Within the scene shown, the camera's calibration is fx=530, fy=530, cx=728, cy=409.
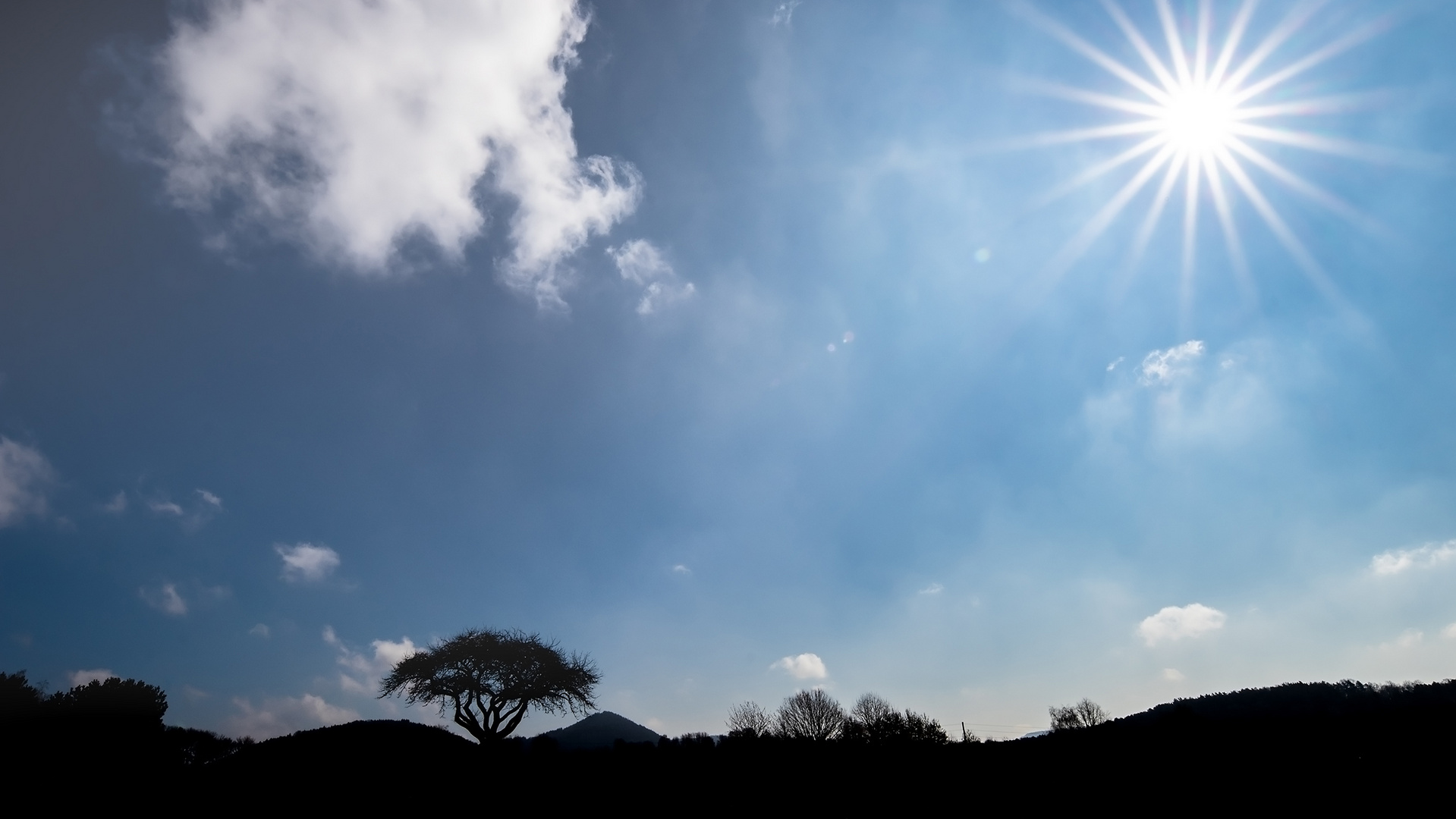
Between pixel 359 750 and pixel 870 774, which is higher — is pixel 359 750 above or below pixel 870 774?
above

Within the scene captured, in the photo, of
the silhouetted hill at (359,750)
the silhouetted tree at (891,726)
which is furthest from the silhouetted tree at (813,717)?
the silhouetted hill at (359,750)

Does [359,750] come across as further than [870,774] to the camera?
Yes

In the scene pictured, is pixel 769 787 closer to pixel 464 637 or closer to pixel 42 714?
pixel 464 637

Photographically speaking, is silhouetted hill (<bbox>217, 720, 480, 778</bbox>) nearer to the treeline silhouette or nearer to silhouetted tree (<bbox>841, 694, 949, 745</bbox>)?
the treeline silhouette

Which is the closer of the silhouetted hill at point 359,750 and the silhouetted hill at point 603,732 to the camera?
the silhouetted hill at point 359,750

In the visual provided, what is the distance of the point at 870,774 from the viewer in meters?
22.9

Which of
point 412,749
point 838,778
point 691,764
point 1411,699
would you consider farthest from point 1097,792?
point 1411,699

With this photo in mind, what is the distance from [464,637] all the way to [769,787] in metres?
34.1

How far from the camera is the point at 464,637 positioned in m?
45.4

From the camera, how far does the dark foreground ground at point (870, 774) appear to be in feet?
54.7

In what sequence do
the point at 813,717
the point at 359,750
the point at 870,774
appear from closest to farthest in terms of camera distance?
the point at 870,774 → the point at 359,750 → the point at 813,717

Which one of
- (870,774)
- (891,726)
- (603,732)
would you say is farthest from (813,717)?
(603,732)

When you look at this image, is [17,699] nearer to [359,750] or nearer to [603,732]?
[359,750]

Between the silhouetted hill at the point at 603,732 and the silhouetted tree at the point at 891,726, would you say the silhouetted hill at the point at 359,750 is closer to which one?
the silhouetted tree at the point at 891,726
